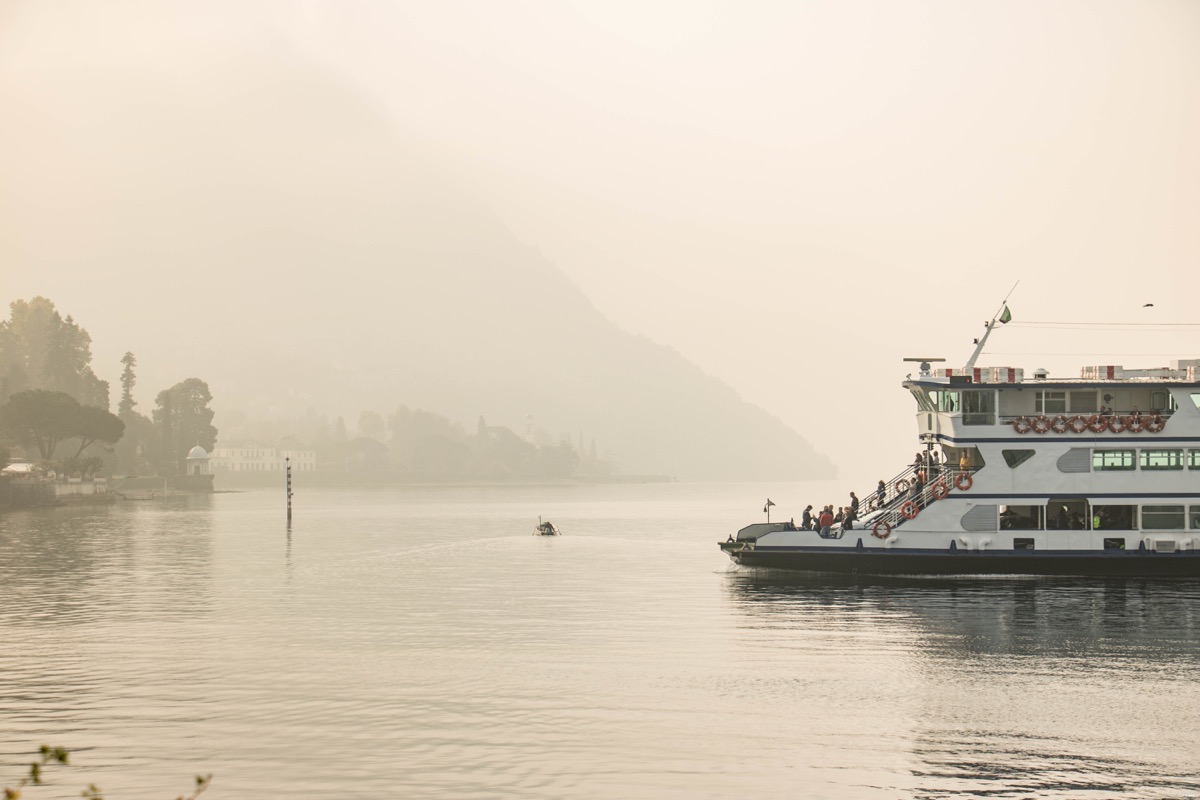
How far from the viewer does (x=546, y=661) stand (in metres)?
40.5

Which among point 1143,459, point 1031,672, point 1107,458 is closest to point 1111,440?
point 1107,458

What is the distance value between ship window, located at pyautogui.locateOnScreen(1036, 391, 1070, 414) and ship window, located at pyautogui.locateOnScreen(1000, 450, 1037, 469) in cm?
224

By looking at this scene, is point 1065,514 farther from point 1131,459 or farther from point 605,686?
point 605,686

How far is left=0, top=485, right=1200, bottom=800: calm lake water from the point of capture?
2733 centimetres

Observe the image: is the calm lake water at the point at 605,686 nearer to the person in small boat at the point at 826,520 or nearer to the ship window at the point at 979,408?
the person in small boat at the point at 826,520

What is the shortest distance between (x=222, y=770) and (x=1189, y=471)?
155ft

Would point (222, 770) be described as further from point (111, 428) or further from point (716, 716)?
point (111, 428)

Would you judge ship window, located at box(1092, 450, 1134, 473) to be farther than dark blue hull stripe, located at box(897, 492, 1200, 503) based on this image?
Yes

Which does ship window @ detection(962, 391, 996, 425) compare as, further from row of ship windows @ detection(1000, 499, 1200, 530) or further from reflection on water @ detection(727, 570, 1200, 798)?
reflection on water @ detection(727, 570, 1200, 798)

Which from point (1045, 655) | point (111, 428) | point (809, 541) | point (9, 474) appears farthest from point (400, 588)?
point (111, 428)

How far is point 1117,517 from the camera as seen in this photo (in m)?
58.6

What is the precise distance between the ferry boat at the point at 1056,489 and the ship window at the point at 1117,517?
0.18 ft

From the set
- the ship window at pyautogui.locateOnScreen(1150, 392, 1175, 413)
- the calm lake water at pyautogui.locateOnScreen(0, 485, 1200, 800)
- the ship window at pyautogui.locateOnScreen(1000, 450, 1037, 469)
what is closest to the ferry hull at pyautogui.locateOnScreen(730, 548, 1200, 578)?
the calm lake water at pyautogui.locateOnScreen(0, 485, 1200, 800)

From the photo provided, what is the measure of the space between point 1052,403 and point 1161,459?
550cm
